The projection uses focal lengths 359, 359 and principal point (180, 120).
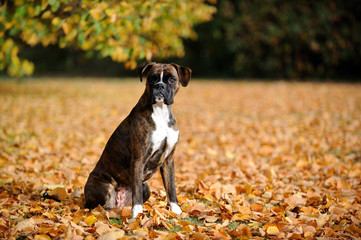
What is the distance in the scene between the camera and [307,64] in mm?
18953

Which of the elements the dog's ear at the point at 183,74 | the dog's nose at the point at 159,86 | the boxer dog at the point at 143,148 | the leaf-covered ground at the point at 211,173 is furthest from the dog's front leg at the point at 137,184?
the dog's ear at the point at 183,74

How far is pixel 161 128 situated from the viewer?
3158mm

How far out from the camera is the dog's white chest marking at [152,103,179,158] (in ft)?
10.3

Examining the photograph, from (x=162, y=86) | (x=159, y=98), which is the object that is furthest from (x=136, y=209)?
(x=162, y=86)

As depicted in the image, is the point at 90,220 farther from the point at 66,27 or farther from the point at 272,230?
the point at 66,27

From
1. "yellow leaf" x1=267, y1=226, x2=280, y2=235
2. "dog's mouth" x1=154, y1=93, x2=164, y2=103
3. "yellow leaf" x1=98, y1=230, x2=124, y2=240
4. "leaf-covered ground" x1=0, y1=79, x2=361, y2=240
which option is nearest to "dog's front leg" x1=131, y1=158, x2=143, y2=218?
"leaf-covered ground" x1=0, y1=79, x2=361, y2=240

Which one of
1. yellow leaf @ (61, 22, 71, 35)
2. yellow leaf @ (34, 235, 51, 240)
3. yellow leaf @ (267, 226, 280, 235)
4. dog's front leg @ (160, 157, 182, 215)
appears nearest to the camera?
yellow leaf @ (34, 235, 51, 240)

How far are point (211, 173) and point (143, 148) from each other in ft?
6.82

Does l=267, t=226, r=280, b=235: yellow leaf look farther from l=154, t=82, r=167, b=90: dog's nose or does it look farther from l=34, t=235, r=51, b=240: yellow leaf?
l=34, t=235, r=51, b=240: yellow leaf

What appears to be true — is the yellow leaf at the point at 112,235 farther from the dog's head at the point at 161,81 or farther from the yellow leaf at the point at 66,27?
the yellow leaf at the point at 66,27

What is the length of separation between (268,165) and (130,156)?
270 cm

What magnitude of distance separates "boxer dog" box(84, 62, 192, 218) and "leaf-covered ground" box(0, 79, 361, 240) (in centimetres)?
19

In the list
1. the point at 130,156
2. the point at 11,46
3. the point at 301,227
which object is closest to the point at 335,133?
the point at 301,227

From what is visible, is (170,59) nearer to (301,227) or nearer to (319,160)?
(319,160)
